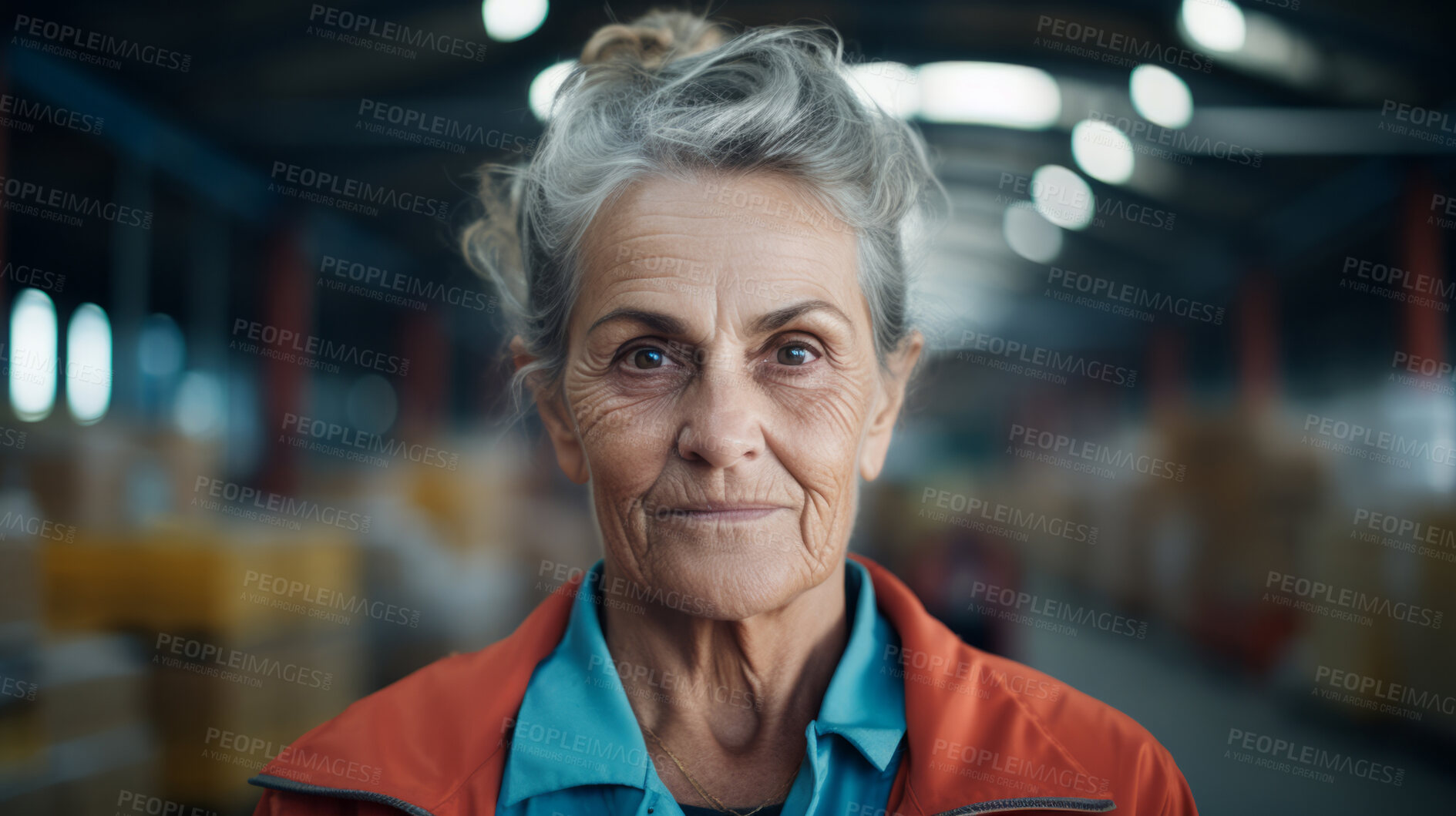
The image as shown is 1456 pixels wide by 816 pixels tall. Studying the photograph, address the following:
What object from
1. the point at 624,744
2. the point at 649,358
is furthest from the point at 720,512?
the point at 624,744

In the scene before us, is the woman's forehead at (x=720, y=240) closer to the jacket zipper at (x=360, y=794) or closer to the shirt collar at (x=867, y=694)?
the shirt collar at (x=867, y=694)

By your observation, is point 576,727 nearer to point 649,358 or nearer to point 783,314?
point 649,358

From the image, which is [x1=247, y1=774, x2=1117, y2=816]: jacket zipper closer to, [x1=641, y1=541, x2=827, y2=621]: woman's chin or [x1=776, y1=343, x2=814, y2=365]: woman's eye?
[x1=641, y1=541, x2=827, y2=621]: woman's chin

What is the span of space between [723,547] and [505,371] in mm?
1239

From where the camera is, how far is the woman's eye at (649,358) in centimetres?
165

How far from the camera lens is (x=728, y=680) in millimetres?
1744

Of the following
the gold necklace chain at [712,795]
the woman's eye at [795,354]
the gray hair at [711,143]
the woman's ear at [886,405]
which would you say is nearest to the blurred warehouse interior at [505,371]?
Result: the gray hair at [711,143]

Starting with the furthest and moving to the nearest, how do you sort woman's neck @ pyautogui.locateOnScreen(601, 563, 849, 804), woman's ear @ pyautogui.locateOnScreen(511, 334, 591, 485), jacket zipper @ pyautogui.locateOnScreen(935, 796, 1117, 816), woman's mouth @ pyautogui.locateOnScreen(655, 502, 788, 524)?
woman's ear @ pyautogui.locateOnScreen(511, 334, 591, 485) < woman's neck @ pyautogui.locateOnScreen(601, 563, 849, 804) < woman's mouth @ pyautogui.locateOnScreen(655, 502, 788, 524) < jacket zipper @ pyautogui.locateOnScreen(935, 796, 1117, 816)

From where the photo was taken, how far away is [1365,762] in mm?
6574

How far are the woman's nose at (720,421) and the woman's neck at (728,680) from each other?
36cm

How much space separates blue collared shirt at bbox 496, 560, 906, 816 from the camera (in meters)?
1.53

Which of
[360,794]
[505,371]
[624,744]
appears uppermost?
[505,371]

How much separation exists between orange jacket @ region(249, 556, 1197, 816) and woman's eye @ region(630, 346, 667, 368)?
2.12 ft

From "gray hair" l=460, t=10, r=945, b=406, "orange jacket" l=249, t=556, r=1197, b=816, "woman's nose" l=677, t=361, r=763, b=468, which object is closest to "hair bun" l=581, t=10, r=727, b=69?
"gray hair" l=460, t=10, r=945, b=406
